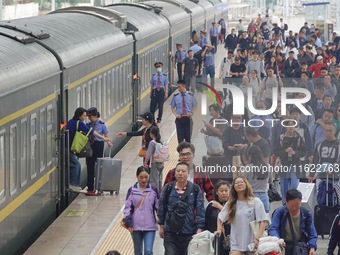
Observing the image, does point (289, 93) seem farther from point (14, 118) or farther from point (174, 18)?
point (174, 18)

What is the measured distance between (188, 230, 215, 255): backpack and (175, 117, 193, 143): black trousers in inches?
427

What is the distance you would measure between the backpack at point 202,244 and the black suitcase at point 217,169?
2683 millimetres

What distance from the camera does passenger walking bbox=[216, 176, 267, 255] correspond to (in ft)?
43.1

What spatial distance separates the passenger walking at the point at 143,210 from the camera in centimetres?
1441

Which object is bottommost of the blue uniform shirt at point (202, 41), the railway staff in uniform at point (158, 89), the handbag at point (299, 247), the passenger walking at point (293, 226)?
the blue uniform shirt at point (202, 41)

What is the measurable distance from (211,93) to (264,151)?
6.33 ft

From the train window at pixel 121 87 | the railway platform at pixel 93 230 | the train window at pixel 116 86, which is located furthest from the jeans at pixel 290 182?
the train window at pixel 121 87

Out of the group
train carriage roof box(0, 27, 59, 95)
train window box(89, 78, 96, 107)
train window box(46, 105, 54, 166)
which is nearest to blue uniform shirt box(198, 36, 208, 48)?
train window box(89, 78, 96, 107)

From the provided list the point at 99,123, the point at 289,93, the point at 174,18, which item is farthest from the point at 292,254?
the point at 174,18

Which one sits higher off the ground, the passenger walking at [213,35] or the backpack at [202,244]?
the backpack at [202,244]

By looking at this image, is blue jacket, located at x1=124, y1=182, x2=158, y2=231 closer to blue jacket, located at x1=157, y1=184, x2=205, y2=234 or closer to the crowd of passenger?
the crowd of passenger

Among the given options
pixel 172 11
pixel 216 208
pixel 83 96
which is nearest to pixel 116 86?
pixel 83 96

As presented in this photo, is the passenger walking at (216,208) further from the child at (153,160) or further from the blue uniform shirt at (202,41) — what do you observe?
the blue uniform shirt at (202,41)

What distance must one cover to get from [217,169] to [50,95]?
3.34 meters
